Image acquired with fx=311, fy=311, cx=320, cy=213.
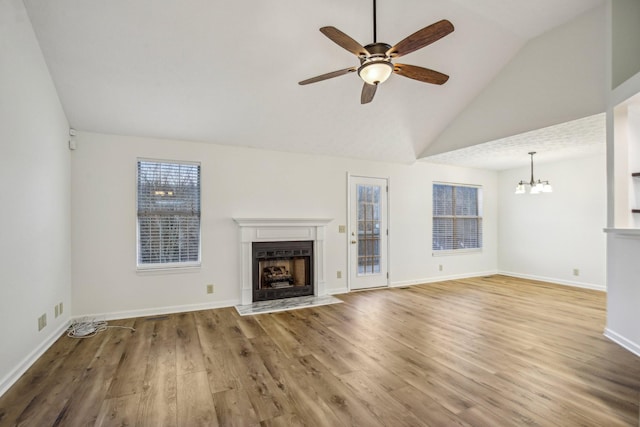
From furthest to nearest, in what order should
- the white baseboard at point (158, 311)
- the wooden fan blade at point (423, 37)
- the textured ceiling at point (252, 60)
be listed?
the white baseboard at point (158, 311) < the textured ceiling at point (252, 60) < the wooden fan blade at point (423, 37)

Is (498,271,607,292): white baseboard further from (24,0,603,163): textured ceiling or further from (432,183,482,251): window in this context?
(24,0,603,163): textured ceiling

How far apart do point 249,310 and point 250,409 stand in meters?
2.33

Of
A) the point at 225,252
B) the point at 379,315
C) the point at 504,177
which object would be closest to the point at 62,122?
the point at 225,252

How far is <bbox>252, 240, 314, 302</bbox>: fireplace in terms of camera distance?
4848 mm

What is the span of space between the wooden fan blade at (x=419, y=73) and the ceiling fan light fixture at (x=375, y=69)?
17 cm

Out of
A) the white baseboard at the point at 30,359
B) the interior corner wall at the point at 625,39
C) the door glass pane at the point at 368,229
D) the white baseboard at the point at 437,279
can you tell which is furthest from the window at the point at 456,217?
the white baseboard at the point at 30,359

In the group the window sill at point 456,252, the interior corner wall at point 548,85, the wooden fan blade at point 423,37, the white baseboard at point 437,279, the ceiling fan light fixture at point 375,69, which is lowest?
the white baseboard at point 437,279

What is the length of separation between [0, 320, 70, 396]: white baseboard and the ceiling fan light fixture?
3.65m

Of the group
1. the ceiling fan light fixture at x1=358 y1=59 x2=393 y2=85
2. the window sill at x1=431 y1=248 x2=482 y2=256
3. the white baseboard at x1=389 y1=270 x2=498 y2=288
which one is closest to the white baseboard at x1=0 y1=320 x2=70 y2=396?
the ceiling fan light fixture at x1=358 y1=59 x2=393 y2=85

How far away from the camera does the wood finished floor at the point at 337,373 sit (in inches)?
80.4

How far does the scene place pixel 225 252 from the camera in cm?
464

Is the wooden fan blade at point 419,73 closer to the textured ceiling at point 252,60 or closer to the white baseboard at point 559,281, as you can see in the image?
the textured ceiling at point 252,60

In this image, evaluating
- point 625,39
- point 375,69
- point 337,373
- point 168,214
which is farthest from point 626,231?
point 168,214

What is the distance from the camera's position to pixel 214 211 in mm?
4586
